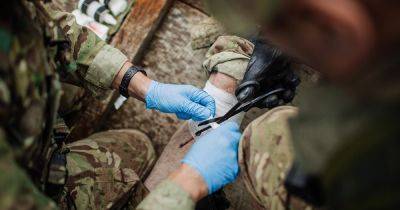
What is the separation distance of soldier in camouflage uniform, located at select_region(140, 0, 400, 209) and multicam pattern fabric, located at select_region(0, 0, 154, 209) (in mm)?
587

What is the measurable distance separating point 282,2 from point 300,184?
1.81 feet

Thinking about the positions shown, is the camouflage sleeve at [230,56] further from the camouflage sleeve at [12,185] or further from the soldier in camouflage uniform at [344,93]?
the camouflage sleeve at [12,185]

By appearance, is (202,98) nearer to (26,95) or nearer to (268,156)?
(268,156)

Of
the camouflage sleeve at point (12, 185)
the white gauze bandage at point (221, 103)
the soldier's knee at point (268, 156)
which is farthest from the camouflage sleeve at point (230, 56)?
the camouflage sleeve at point (12, 185)

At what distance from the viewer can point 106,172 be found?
205cm

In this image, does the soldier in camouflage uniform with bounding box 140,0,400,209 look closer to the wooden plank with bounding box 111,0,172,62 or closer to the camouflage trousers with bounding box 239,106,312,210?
the camouflage trousers with bounding box 239,106,312,210

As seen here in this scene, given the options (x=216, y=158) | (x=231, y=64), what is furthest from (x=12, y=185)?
(x=231, y=64)

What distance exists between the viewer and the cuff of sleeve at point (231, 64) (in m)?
2.01

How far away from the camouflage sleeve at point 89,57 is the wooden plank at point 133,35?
0.46m

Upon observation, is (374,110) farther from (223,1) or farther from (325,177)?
(223,1)

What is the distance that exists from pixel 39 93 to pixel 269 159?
0.79 m

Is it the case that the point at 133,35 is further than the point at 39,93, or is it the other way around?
the point at 133,35

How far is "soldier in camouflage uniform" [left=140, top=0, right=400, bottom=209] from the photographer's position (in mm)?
869

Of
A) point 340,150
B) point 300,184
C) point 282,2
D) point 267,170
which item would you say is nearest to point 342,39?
point 282,2
